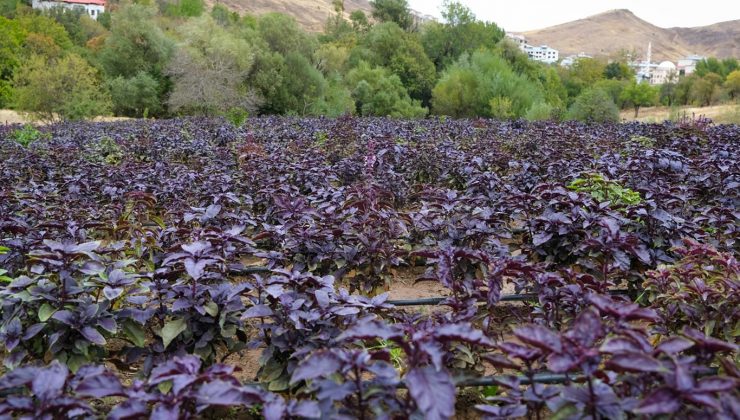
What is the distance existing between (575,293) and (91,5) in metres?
95.8

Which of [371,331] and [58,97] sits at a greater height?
[58,97]

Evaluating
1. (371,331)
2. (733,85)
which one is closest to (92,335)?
(371,331)

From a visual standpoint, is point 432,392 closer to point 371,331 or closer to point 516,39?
point 371,331

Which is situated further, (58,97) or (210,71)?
(210,71)

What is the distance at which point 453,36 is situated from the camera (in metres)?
40.9

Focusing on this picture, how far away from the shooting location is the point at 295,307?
6.14 ft

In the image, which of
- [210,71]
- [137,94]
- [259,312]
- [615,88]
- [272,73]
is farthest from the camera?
[615,88]

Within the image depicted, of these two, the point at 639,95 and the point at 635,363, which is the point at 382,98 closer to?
the point at 635,363

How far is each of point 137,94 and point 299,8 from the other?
423ft

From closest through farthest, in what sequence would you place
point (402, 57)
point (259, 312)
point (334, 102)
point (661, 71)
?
1. point (259, 312)
2. point (334, 102)
3. point (402, 57)
4. point (661, 71)

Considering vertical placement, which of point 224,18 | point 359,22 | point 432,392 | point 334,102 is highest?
point 359,22

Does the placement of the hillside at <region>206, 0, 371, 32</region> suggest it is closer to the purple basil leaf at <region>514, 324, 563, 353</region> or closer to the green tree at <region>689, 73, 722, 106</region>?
the green tree at <region>689, 73, 722, 106</region>

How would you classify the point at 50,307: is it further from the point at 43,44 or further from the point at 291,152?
the point at 43,44

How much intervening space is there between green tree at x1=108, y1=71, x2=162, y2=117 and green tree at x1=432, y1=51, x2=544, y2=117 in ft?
53.0
